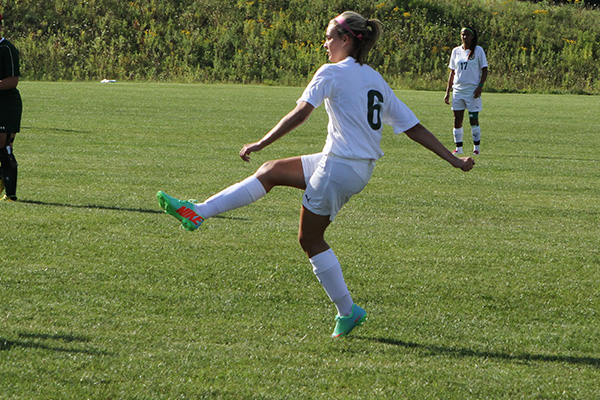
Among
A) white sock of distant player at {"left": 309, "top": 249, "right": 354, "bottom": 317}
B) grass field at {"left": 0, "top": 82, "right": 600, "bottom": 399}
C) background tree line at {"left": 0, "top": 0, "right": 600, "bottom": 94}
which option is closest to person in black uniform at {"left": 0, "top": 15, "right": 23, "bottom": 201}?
grass field at {"left": 0, "top": 82, "right": 600, "bottom": 399}

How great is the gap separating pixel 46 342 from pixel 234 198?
1.37 m

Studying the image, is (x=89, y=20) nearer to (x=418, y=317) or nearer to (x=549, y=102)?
(x=549, y=102)

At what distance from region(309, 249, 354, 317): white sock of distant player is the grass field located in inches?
9.3

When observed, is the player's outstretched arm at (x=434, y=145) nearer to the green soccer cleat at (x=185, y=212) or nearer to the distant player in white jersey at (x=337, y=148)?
the distant player in white jersey at (x=337, y=148)

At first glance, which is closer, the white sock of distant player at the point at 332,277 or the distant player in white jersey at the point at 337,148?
the distant player in white jersey at the point at 337,148

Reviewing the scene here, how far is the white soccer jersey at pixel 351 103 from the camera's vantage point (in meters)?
4.39

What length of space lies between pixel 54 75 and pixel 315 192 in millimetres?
34327

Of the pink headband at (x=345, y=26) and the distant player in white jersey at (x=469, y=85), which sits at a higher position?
the pink headband at (x=345, y=26)

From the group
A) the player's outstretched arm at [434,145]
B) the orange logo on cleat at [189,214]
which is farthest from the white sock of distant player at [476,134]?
the orange logo on cleat at [189,214]

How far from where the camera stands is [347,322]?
190 inches

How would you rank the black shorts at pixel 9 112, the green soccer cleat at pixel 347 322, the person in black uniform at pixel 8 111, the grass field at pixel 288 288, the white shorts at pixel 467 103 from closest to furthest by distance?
the grass field at pixel 288 288
the green soccer cleat at pixel 347 322
the person in black uniform at pixel 8 111
the black shorts at pixel 9 112
the white shorts at pixel 467 103

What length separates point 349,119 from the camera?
4.46m

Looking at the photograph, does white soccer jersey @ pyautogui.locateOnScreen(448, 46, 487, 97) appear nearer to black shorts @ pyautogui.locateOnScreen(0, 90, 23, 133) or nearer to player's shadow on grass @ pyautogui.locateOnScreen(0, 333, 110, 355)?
black shorts @ pyautogui.locateOnScreen(0, 90, 23, 133)

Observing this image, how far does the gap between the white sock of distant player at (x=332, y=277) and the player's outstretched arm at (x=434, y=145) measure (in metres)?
0.88
